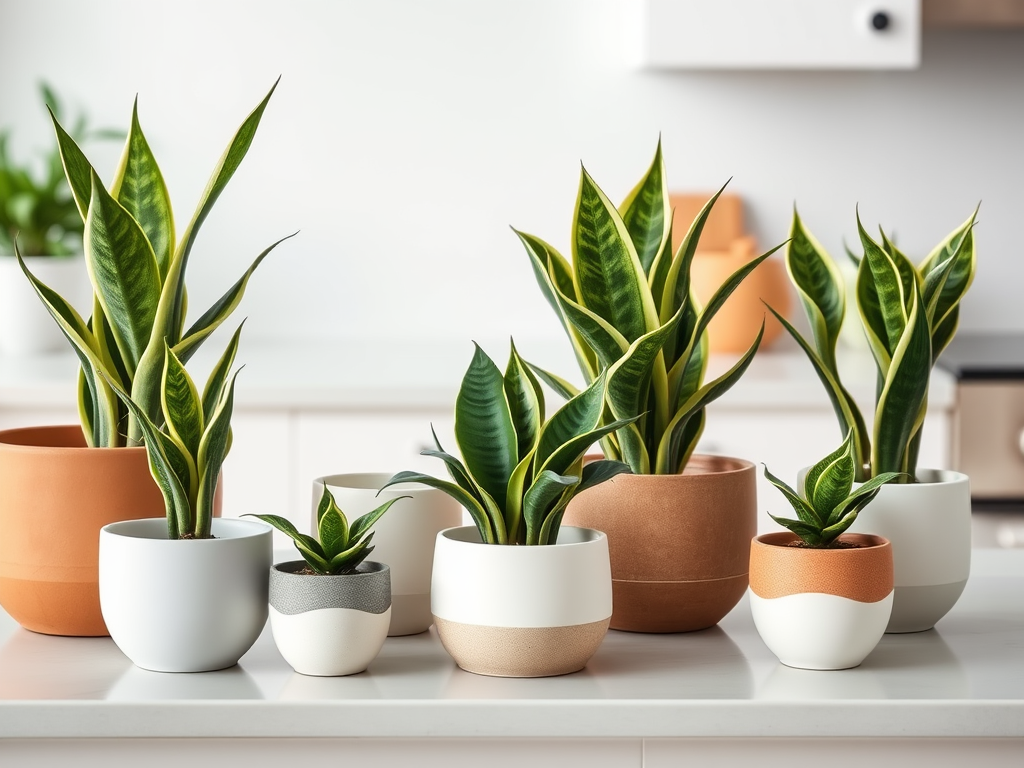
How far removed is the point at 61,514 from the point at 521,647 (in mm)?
356

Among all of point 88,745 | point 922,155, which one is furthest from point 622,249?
point 922,155

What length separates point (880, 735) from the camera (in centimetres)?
74

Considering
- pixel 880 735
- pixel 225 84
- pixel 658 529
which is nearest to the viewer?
pixel 880 735

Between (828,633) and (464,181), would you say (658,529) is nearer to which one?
(828,633)

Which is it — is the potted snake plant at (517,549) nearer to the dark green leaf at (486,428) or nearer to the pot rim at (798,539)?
the dark green leaf at (486,428)

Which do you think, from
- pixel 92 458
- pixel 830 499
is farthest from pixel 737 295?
pixel 92 458

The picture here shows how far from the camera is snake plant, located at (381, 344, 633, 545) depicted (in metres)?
0.79

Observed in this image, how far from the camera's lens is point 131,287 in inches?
34.7

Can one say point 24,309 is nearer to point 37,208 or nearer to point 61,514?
point 37,208

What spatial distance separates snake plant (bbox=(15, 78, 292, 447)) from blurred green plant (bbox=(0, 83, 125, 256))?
1631mm

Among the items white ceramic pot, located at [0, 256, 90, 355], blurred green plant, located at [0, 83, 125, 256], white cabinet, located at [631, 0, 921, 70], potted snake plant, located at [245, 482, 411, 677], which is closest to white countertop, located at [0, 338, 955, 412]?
white ceramic pot, located at [0, 256, 90, 355]

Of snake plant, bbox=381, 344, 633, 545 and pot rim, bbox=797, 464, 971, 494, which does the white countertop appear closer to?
pot rim, bbox=797, 464, 971, 494

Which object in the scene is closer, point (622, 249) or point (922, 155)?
point (622, 249)

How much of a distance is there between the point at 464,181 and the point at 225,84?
58 cm
